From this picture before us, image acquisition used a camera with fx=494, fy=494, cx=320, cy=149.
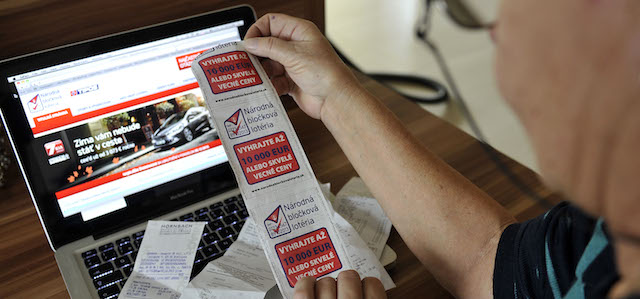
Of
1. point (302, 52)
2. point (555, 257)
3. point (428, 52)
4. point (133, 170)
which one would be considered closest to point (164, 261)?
point (133, 170)

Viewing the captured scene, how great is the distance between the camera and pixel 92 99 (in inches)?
29.8

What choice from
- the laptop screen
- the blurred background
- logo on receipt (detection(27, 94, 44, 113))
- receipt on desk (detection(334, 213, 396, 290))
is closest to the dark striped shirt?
receipt on desk (detection(334, 213, 396, 290))

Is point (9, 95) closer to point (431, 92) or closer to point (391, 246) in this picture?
point (391, 246)

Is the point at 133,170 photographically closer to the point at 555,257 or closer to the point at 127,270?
the point at 127,270

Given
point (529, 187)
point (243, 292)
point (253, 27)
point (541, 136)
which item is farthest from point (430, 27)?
point (541, 136)

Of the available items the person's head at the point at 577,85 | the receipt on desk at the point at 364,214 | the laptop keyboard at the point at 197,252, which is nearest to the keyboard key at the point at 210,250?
the laptop keyboard at the point at 197,252

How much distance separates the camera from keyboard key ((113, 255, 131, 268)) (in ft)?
2.45

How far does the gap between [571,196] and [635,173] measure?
0.06 metres

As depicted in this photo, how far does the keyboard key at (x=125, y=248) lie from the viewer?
0.77 meters

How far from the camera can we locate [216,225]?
2.66ft

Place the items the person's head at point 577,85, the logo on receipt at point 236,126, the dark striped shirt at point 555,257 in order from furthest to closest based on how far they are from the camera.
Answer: the logo on receipt at point 236,126
the dark striped shirt at point 555,257
the person's head at point 577,85

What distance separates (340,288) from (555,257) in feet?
0.84

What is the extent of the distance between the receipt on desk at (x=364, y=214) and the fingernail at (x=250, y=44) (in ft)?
0.98

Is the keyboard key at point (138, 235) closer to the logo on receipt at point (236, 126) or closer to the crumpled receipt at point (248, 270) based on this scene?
the crumpled receipt at point (248, 270)
